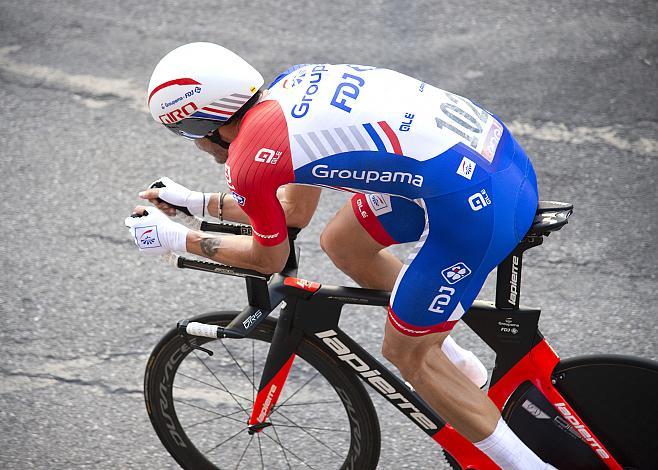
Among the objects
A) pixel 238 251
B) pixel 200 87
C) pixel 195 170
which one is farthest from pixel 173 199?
pixel 195 170

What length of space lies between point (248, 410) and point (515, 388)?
55.9 inches

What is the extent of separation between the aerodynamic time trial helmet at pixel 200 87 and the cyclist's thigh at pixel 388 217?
0.66 metres

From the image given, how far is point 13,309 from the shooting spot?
507 cm

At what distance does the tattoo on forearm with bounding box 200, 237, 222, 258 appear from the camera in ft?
11.4

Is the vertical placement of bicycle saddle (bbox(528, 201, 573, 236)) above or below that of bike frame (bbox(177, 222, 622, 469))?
above

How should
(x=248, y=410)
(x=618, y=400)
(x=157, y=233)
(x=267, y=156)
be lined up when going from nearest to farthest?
(x=267, y=156) → (x=157, y=233) → (x=618, y=400) → (x=248, y=410)

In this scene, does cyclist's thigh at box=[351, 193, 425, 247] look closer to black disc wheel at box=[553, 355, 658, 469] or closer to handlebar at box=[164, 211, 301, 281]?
handlebar at box=[164, 211, 301, 281]

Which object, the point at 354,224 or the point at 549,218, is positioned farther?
the point at 354,224

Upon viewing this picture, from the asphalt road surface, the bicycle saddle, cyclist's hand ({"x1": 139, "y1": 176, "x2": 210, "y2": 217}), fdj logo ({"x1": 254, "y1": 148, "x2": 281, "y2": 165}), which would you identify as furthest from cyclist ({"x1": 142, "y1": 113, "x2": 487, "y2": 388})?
the asphalt road surface

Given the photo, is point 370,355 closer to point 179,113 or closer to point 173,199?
point 173,199

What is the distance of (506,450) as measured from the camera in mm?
3508

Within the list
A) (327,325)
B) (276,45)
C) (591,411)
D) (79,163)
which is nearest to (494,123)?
(327,325)

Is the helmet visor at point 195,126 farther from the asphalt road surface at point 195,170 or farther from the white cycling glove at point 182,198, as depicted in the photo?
the asphalt road surface at point 195,170

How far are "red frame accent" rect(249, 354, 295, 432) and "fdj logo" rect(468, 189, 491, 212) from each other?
99cm
